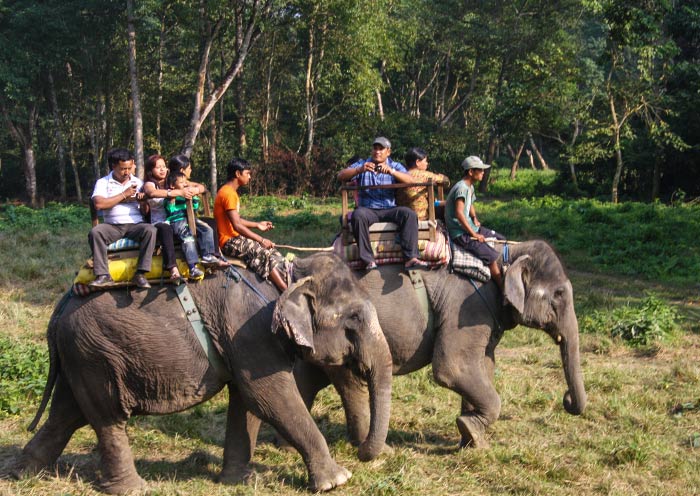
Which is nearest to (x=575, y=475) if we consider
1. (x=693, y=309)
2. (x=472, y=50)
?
(x=693, y=309)

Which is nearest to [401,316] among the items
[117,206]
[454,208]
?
[454,208]

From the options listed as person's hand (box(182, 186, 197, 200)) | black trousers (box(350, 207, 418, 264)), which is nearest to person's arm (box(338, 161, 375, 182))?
black trousers (box(350, 207, 418, 264))

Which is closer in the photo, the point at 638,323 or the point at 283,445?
the point at 283,445

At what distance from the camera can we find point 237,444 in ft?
18.7

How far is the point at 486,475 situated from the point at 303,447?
1.41 meters

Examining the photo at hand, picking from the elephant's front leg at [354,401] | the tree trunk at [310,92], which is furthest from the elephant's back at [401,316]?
the tree trunk at [310,92]

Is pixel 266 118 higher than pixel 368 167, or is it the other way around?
pixel 266 118

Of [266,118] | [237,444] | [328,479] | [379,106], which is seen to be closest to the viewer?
[328,479]

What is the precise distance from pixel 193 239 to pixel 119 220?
21.8 inches

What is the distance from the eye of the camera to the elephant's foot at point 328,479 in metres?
5.33

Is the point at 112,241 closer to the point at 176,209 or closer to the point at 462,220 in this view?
the point at 176,209

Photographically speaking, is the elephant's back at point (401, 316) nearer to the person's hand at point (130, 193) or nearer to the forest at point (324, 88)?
the person's hand at point (130, 193)

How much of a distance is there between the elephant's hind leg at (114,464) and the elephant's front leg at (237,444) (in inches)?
25.0

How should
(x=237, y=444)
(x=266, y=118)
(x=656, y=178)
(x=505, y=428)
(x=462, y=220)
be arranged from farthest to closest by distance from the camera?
1. (x=266, y=118)
2. (x=656, y=178)
3. (x=505, y=428)
4. (x=462, y=220)
5. (x=237, y=444)
